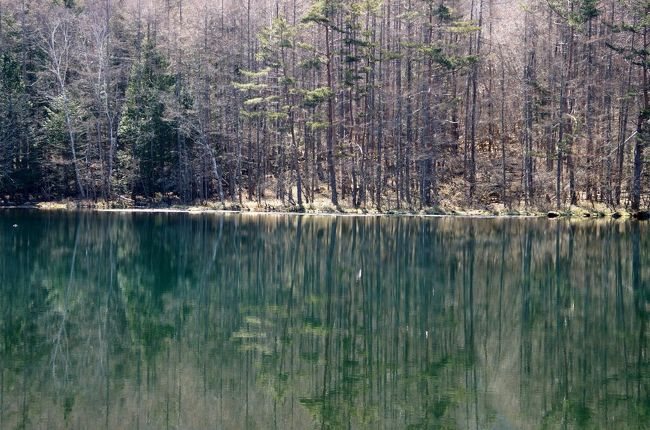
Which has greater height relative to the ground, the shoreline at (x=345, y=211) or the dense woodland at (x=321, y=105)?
the dense woodland at (x=321, y=105)

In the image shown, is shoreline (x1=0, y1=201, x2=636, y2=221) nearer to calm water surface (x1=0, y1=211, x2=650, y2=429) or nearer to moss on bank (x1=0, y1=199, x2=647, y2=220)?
moss on bank (x1=0, y1=199, x2=647, y2=220)

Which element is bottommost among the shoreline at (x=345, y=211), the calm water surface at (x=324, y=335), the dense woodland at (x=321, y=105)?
the calm water surface at (x=324, y=335)

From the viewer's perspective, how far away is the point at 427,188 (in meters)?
51.3

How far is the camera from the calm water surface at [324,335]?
1130 cm

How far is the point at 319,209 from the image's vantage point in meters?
50.0

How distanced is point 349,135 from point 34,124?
22.4 m

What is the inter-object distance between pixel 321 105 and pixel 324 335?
41463 mm

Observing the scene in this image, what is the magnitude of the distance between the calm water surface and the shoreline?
14874 mm

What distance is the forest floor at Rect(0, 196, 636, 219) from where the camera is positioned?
151 ft

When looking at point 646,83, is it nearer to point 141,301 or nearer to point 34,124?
point 141,301

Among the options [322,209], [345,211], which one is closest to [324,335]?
[345,211]

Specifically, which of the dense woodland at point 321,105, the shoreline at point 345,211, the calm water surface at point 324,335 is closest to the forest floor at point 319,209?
the shoreline at point 345,211

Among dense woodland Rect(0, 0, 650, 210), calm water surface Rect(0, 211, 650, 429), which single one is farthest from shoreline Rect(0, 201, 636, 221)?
calm water surface Rect(0, 211, 650, 429)

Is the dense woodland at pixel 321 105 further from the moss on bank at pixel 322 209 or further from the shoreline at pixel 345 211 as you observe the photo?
the shoreline at pixel 345 211
